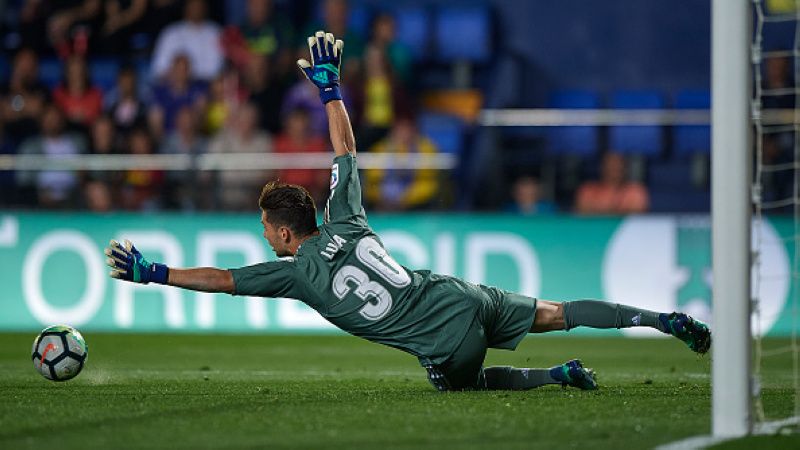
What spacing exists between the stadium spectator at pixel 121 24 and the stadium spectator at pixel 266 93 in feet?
7.41

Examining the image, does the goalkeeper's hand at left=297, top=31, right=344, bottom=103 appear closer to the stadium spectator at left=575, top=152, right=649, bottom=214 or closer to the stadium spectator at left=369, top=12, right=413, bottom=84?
the stadium spectator at left=575, top=152, right=649, bottom=214

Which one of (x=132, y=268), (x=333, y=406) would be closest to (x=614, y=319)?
→ (x=333, y=406)

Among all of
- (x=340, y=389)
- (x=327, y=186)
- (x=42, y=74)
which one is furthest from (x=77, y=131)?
(x=340, y=389)

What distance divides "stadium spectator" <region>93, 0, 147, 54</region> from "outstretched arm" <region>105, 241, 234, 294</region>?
36.6ft

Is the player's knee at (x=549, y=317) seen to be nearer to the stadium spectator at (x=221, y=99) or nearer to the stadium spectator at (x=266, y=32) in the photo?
the stadium spectator at (x=221, y=99)

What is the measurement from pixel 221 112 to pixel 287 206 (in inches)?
355

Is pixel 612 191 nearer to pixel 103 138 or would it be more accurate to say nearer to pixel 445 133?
pixel 445 133

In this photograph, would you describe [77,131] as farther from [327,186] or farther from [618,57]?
[618,57]

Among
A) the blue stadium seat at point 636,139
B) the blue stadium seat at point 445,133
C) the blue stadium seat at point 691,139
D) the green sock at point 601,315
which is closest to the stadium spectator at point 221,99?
the blue stadium seat at point 445,133

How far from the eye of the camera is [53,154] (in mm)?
15844

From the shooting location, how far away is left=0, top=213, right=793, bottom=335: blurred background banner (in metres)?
14.0

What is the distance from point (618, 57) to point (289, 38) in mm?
4433

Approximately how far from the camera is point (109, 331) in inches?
568

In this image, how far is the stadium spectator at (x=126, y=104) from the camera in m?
15.9
